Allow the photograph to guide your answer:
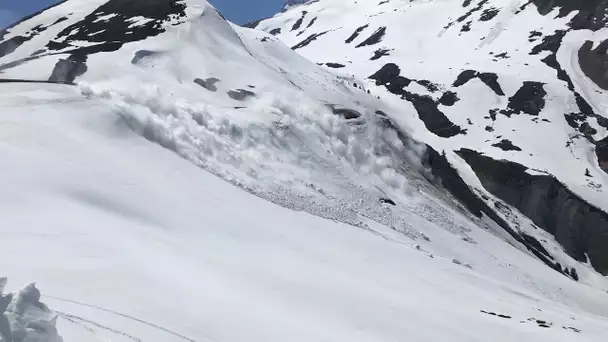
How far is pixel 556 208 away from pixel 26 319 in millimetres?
59044

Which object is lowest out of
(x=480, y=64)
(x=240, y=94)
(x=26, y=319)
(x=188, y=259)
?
(x=480, y=64)

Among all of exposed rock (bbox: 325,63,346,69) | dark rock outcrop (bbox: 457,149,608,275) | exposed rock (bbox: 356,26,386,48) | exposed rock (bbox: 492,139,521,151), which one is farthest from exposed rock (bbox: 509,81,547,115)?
exposed rock (bbox: 356,26,386,48)

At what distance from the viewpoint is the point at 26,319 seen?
7.16 meters

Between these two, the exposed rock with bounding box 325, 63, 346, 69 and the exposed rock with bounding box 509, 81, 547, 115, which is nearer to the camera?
the exposed rock with bounding box 509, 81, 547, 115

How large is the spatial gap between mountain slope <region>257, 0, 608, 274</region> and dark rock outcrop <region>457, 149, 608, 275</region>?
97 millimetres

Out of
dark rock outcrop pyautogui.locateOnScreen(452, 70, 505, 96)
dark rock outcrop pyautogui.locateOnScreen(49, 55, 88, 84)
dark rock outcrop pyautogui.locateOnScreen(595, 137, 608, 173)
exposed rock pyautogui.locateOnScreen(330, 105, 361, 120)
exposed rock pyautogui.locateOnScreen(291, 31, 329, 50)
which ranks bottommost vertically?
exposed rock pyautogui.locateOnScreen(291, 31, 329, 50)

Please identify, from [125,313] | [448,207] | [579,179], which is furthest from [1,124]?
[579,179]

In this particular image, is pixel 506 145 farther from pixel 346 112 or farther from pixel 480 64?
pixel 346 112

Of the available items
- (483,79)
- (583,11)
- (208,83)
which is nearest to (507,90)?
(483,79)

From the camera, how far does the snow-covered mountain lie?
12.2 m

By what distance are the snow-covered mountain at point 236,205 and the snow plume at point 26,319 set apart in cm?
6

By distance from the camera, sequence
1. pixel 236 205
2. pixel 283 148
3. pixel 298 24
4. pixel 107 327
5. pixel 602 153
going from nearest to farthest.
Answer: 1. pixel 107 327
2. pixel 236 205
3. pixel 283 148
4. pixel 602 153
5. pixel 298 24

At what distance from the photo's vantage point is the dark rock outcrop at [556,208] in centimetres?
5766

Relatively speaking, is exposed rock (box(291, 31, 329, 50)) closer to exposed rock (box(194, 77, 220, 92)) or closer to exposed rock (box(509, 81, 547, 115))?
exposed rock (box(509, 81, 547, 115))
